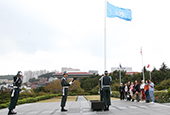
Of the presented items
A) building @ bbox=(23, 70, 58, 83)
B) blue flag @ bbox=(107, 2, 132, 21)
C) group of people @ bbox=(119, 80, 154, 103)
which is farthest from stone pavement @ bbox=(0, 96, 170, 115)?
building @ bbox=(23, 70, 58, 83)

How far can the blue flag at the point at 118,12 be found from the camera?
471 inches

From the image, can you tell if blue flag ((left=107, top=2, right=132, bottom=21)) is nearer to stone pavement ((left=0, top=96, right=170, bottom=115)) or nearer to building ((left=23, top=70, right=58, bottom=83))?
stone pavement ((left=0, top=96, right=170, bottom=115))

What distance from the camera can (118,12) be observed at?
12.1 meters

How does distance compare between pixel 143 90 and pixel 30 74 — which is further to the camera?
pixel 30 74

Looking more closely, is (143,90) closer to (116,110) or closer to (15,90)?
(116,110)

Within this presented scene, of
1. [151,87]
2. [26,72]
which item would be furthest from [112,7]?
[26,72]

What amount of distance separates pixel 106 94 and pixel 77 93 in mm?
36358

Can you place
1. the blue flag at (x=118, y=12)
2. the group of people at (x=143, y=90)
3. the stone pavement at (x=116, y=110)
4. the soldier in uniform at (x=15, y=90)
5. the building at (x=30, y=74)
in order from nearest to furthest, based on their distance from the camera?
the stone pavement at (x=116, y=110), the soldier in uniform at (x=15, y=90), the group of people at (x=143, y=90), the blue flag at (x=118, y=12), the building at (x=30, y=74)

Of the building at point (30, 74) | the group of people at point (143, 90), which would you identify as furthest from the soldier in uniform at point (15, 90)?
the building at point (30, 74)

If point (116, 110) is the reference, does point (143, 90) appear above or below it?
above

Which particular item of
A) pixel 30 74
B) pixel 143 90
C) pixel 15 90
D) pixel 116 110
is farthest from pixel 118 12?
pixel 30 74

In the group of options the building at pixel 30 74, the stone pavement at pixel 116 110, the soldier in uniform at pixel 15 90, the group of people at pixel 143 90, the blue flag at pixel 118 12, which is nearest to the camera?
the stone pavement at pixel 116 110

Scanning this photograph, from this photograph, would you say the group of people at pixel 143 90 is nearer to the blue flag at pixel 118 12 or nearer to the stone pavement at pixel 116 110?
the stone pavement at pixel 116 110

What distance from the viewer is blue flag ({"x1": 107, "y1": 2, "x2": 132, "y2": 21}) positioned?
12.0 metres
